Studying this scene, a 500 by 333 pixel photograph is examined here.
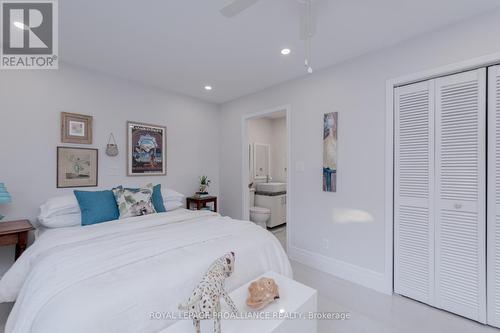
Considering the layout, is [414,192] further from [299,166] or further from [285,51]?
[285,51]

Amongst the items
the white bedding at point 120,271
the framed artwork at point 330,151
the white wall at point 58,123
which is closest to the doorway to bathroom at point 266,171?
the white wall at point 58,123

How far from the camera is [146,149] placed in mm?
3316

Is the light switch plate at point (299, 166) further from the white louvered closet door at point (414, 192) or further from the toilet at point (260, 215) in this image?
the toilet at point (260, 215)

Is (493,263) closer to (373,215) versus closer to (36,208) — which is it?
(373,215)

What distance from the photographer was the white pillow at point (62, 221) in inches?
87.2

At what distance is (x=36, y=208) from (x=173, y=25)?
96.7 inches

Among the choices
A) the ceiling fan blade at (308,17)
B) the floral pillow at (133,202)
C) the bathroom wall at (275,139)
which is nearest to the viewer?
the ceiling fan blade at (308,17)

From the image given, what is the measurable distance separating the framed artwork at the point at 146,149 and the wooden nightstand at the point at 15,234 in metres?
1.22

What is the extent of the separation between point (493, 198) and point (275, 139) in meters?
3.96

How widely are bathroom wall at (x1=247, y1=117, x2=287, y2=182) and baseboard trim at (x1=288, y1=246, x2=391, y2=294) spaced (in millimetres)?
2408

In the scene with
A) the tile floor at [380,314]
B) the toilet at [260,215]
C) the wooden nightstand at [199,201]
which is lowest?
the tile floor at [380,314]

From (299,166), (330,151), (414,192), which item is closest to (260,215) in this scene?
(299,166)

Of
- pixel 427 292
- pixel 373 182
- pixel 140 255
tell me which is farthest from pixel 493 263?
pixel 140 255

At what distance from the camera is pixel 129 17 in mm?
1839
